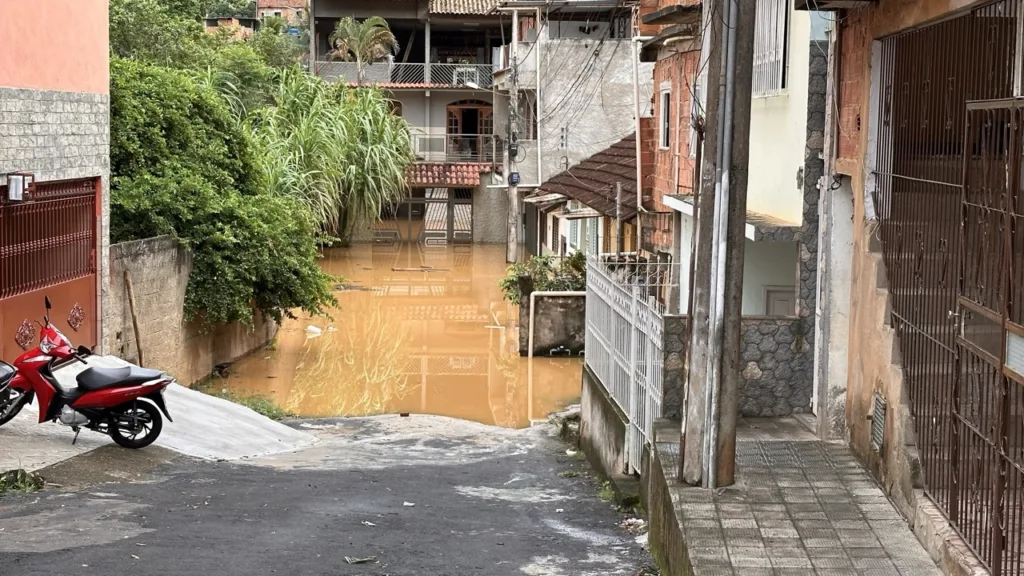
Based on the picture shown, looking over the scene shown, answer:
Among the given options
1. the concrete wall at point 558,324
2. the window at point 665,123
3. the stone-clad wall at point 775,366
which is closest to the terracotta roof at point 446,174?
the concrete wall at point 558,324

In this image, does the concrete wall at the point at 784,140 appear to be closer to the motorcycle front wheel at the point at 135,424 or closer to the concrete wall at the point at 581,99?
the motorcycle front wheel at the point at 135,424

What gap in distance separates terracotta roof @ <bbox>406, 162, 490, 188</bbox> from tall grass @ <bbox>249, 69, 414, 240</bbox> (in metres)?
2.84

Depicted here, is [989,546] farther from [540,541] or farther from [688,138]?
[688,138]

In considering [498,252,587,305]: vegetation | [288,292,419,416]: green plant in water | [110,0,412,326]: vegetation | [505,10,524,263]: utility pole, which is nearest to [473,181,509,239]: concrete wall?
[505,10,524,263]: utility pole

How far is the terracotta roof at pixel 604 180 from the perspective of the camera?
21203 mm

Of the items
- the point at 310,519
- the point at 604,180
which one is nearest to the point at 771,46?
the point at 310,519

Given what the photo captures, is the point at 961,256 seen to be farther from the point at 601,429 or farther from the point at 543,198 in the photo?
the point at 543,198

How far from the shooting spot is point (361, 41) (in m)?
44.8

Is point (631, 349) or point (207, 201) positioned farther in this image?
point (207, 201)

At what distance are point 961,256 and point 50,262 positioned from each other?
11049 mm

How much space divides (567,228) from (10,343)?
2096 cm

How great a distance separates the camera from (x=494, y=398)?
769 inches

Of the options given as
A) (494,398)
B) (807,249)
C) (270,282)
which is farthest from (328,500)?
(270,282)

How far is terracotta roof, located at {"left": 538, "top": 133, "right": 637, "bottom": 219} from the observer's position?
21203mm
